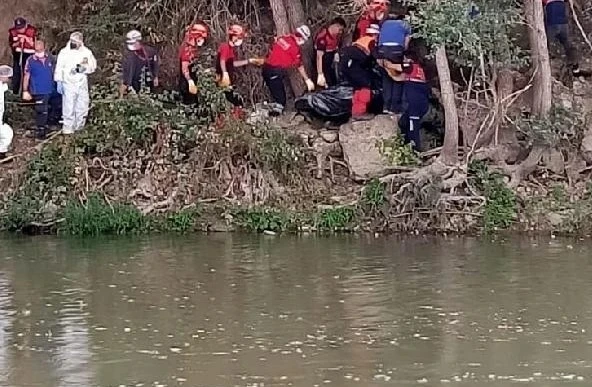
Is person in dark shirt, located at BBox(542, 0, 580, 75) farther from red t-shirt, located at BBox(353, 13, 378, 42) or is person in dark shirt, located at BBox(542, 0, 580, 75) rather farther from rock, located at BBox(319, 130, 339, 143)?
rock, located at BBox(319, 130, 339, 143)

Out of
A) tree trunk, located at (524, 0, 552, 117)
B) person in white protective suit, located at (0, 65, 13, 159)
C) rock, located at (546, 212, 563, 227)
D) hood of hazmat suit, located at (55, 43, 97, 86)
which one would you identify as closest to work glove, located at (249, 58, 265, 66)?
hood of hazmat suit, located at (55, 43, 97, 86)

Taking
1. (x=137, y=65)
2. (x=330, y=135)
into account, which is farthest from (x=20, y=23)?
(x=330, y=135)

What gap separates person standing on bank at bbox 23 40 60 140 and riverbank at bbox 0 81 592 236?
661 mm

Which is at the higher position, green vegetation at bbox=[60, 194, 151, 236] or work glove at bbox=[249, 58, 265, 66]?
work glove at bbox=[249, 58, 265, 66]

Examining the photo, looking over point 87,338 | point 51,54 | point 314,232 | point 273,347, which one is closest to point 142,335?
point 87,338

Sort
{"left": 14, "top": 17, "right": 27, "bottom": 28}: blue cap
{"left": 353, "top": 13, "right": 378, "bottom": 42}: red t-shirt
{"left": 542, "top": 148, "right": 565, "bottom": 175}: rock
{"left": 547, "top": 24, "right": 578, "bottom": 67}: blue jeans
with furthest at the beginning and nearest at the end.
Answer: {"left": 14, "top": 17, "right": 27, "bottom": 28}: blue cap
{"left": 547, "top": 24, "right": 578, "bottom": 67}: blue jeans
{"left": 353, "top": 13, "right": 378, "bottom": 42}: red t-shirt
{"left": 542, "top": 148, "right": 565, "bottom": 175}: rock

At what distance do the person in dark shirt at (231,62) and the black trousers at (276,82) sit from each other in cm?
39

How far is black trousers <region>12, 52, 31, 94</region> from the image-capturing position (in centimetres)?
2147

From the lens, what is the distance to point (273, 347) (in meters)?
10.4

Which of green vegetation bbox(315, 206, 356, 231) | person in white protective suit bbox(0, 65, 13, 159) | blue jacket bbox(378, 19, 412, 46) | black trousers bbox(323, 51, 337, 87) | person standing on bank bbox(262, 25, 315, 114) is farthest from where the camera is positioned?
black trousers bbox(323, 51, 337, 87)

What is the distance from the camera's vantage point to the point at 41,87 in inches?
804

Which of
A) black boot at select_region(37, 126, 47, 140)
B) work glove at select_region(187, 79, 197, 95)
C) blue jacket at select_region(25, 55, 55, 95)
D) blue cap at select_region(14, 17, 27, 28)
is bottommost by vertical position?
black boot at select_region(37, 126, 47, 140)

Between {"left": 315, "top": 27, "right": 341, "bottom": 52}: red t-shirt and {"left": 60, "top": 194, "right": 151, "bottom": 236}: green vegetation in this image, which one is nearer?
{"left": 60, "top": 194, "right": 151, "bottom": 236}: green vegetation

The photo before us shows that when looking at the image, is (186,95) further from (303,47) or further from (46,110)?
(46,110)
